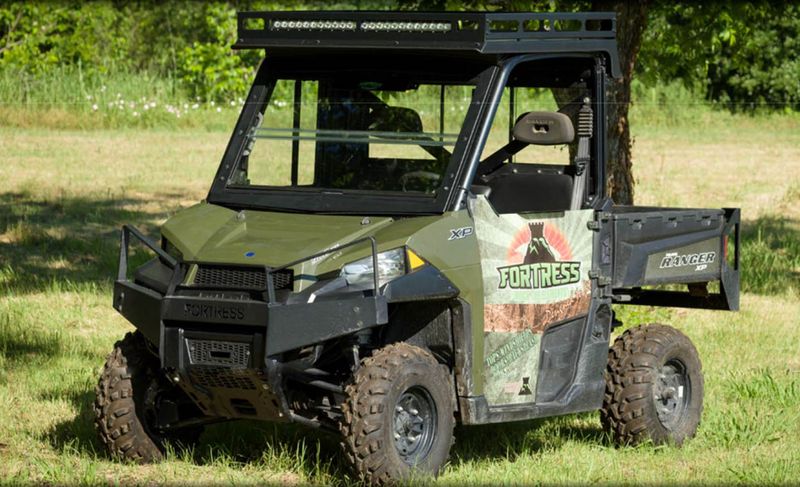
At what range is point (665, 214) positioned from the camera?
7688 millimetres

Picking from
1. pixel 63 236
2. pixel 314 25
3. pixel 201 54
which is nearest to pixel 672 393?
pixel 314 25

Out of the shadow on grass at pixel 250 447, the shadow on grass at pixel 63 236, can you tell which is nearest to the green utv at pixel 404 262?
the shadow on grass at pixel 250 447

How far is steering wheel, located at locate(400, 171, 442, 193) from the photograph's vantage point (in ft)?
21.5

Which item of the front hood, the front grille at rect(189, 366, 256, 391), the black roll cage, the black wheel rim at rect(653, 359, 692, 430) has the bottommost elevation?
the black wheel rim at rect(653, 359, 692, 430)

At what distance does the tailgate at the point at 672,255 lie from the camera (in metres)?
7.41

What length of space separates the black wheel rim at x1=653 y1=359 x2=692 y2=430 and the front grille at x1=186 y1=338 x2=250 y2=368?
8.48 ft

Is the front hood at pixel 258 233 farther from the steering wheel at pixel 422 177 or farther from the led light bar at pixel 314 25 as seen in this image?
the led light bar at pixel 314 25

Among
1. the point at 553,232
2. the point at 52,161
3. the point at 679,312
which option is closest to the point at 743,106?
the point at 52,161

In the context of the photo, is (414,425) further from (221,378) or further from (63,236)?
(63,236)

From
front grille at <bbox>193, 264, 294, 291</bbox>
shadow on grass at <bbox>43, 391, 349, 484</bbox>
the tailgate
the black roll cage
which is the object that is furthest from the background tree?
front grille at <bbox>193, 264, 294, 291</bbox>

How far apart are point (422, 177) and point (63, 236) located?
809 centimetres

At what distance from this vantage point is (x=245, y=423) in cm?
765

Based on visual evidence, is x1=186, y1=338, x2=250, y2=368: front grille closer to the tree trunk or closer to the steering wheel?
the steering wheel

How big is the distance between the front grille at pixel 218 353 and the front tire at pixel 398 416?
1.48 feet
